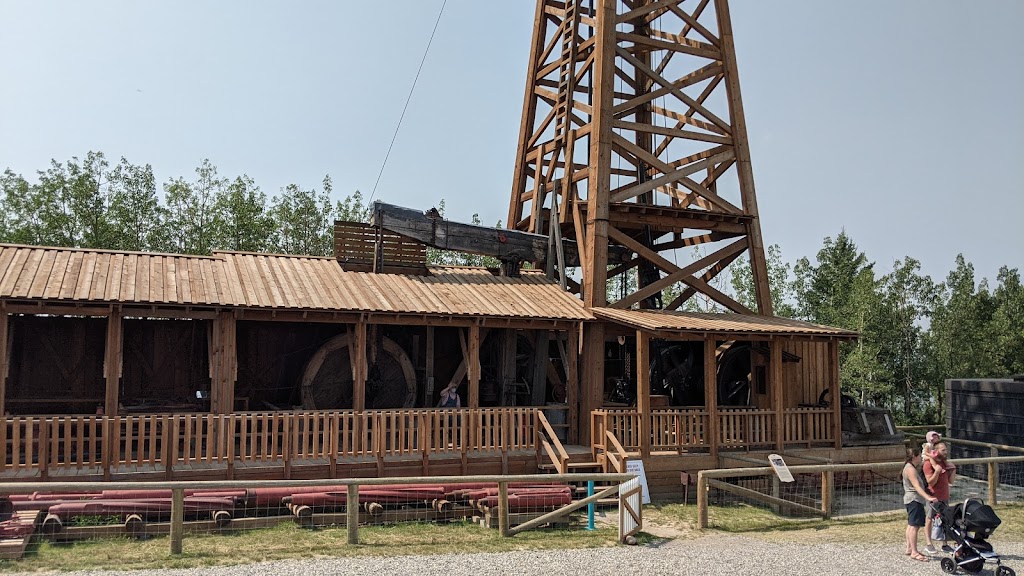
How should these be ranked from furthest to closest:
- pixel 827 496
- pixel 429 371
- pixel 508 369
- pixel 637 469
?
pixel 508 369 < pixel 429 371 < pixel 637 469 < pixel 827 496

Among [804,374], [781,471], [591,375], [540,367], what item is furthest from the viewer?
[804,374]

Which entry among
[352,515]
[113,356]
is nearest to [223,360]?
[113,356]

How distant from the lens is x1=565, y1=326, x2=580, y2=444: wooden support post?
18.4 m

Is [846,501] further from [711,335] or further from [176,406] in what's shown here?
[176,406]

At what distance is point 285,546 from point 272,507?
2.11m

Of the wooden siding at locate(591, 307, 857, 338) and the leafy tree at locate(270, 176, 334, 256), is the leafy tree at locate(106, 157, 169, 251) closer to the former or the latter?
the leafy tree at locate(270, 176, 334, 256)

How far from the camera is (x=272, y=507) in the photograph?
1253 centimetres

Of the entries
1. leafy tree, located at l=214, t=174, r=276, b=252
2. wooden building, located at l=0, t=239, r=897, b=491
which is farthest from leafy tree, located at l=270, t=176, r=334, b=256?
wooden building, located at l=0, t=239, r=897, b=491

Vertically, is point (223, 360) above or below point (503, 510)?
above

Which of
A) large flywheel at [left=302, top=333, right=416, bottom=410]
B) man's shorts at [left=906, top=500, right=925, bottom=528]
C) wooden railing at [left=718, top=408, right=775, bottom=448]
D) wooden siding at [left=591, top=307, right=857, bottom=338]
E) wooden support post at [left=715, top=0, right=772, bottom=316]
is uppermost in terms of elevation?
wooden support post at [left=715, top=0, right=772, bottom=316]

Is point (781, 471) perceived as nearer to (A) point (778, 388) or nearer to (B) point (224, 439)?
(A) point (778, 388)

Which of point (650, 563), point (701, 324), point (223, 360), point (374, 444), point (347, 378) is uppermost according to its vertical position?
point (701, 324)

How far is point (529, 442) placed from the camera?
16.2m

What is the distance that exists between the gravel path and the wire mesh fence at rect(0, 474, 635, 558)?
1091 mm
